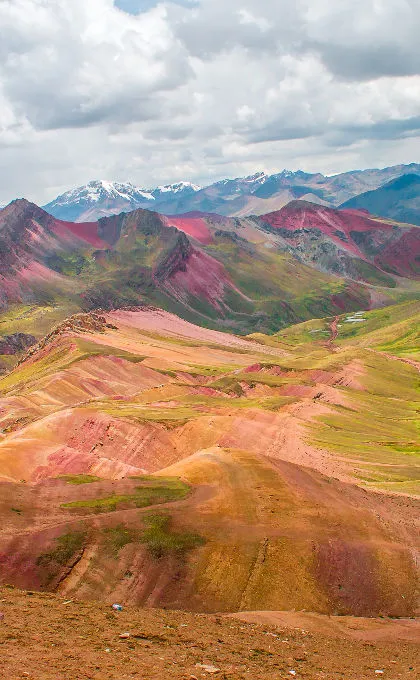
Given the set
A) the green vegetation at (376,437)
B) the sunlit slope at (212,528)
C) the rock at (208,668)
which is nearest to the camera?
the rock at (208,668)

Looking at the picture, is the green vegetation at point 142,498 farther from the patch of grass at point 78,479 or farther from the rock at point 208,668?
the rock at point 208,668

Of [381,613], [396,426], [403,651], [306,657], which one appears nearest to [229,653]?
[306,657]

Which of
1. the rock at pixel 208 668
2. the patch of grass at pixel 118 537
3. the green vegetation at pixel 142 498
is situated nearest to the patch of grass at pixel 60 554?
the patch of grass at pixel 118 537

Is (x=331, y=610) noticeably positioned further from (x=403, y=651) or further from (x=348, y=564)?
(x=403, y=651)

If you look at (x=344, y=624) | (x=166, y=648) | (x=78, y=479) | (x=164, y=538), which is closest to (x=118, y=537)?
(x=164, y=538)

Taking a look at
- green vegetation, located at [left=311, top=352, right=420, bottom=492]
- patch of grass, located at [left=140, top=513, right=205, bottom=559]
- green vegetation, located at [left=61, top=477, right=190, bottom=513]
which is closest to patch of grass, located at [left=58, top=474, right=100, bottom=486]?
green vegetation, located at [left=61, top=477, right=190, bottom=513]
